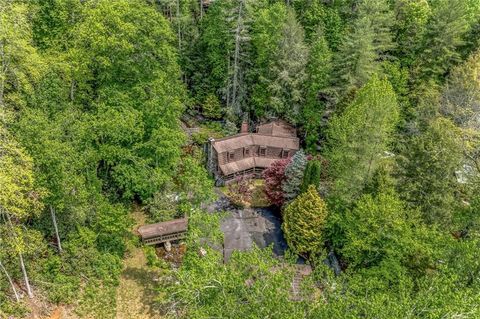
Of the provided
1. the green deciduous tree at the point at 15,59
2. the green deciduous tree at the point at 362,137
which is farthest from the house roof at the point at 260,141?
the green deciduous tree at the point at 15,59

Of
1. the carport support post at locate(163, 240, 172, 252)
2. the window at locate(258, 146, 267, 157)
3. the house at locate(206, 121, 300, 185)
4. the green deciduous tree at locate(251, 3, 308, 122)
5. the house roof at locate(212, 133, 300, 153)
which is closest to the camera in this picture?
the carport support post at locate(163, 240, 172, 252)

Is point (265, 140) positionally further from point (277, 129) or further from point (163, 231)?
point (163, 231)

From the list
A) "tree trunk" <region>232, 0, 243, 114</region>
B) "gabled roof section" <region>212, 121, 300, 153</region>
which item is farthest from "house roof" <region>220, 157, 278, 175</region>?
"tree trunk" <region>232, 0, 243, 114</region>

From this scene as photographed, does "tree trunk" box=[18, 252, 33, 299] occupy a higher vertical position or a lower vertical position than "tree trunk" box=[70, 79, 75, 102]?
lower

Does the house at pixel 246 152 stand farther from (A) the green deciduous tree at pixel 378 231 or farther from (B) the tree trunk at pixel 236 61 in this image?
(A) the green deciduous tree at pixel 378 231

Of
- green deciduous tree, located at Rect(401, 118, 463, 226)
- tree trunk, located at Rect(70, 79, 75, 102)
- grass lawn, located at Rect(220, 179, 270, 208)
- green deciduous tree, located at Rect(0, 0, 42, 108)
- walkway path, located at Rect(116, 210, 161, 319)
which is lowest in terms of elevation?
walkway path, located at Rect(116, 210, 161, 319)

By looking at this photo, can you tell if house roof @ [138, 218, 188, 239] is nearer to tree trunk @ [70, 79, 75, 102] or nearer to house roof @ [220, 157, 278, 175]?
house roof @ [220, 157, 278, 175]

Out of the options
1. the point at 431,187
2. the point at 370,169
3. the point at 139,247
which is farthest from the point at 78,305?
the point at 431,187
